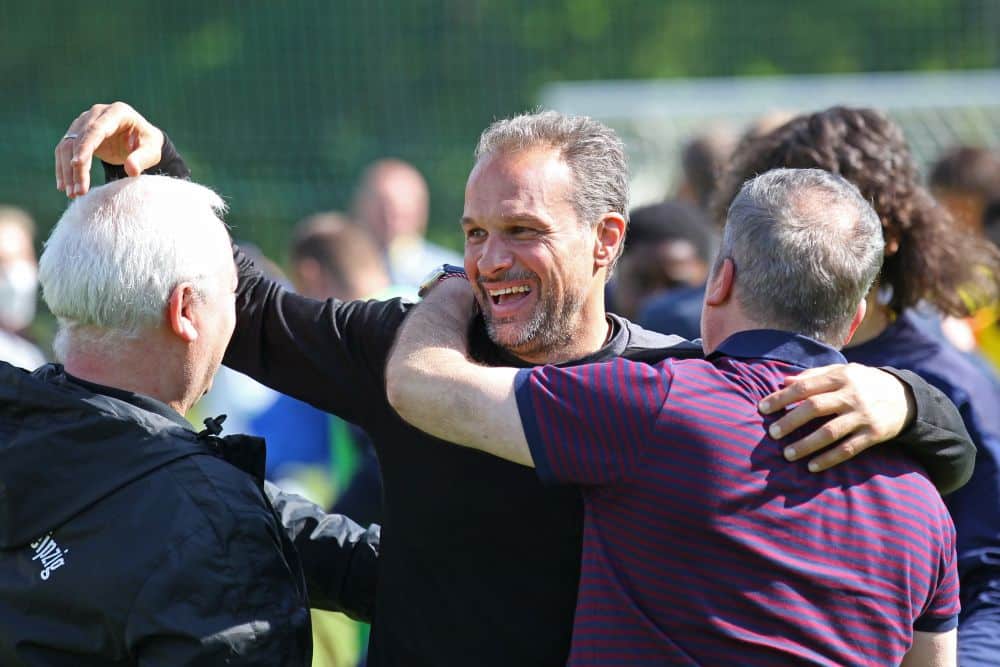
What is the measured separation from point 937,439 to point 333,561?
4.50ft

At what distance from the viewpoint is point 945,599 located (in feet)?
8.32

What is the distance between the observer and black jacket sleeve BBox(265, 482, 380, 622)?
10.3ft

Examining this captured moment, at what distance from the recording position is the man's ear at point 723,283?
252 centimetres

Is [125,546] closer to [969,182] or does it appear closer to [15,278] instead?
[969,182]

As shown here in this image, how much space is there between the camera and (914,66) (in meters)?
17.9

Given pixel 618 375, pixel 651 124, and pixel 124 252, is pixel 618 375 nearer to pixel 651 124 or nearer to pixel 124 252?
pixel 124 252

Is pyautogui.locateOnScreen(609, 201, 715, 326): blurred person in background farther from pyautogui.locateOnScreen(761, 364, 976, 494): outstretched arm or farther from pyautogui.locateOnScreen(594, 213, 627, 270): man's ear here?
pyautogui.locateOnScreen(761, 364, 976, 494): outstretched arm

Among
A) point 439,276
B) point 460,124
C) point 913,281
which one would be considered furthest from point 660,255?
point 460,124

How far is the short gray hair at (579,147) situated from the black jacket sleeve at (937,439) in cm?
78

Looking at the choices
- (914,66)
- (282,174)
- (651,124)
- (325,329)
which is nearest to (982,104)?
(651,124)

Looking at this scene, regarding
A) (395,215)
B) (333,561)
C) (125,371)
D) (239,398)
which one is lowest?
(239,398)

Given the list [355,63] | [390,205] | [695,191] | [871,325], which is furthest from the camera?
[355,63]

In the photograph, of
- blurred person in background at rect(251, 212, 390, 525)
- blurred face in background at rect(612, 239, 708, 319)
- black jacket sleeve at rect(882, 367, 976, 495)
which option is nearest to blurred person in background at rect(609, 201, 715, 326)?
blurred face in background at rect(612, 239, 708, 319)

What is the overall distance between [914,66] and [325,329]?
16343mm
